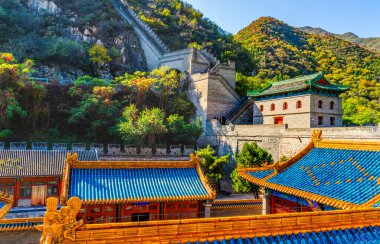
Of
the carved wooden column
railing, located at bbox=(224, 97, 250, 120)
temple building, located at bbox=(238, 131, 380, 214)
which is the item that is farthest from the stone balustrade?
the carved wooden column

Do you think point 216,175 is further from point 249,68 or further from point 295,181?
point 249,68

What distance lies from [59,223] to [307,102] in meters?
25.3

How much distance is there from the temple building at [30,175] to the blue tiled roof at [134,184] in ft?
25.7

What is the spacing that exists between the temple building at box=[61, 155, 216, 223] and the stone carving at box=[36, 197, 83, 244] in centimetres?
719

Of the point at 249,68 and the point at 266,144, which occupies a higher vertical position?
the point at 249,68

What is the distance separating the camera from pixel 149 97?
35.1 metres

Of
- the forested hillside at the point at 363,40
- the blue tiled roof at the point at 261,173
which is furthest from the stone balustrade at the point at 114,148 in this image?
the forested hillside at the point at 363,40

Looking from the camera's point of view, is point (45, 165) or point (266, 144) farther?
point (266, 144)

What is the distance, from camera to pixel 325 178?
8.93 metres

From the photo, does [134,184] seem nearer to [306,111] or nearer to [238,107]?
[306,111]

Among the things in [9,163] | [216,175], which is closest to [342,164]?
[216,175]

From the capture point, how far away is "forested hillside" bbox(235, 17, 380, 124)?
1660 inches

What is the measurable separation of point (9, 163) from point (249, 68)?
4318 cm

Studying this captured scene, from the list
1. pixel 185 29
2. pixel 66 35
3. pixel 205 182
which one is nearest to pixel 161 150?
pixel 205 182
